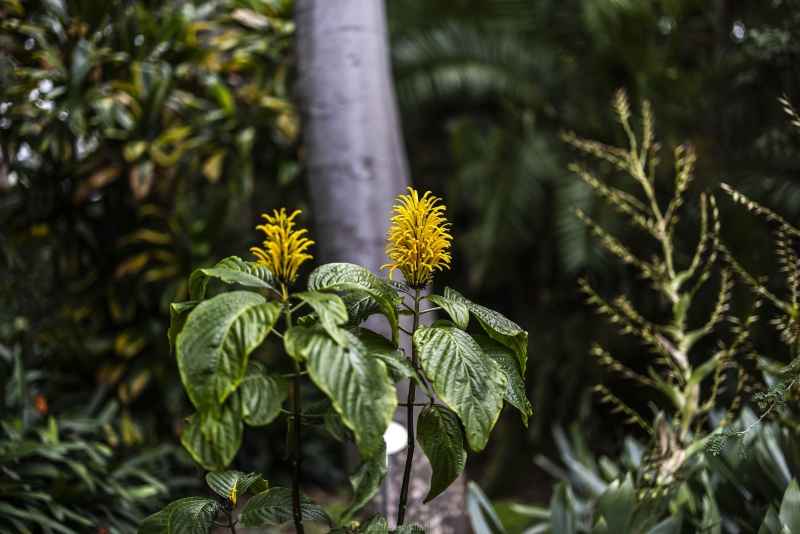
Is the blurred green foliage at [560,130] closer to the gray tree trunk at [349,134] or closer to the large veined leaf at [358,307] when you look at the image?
the gray tree trunk at [349,134]

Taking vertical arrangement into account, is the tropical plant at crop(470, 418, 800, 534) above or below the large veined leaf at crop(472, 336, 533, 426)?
below

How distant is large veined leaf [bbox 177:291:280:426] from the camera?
965 millimetres

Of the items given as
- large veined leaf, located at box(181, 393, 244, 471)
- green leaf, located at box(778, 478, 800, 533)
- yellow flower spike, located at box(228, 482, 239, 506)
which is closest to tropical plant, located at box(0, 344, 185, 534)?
yellow flower spike, located at box(228, 482, 239, 506)

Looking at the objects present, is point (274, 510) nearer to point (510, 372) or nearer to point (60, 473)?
point (510, 372)

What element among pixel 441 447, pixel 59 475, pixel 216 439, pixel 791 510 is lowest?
pixel 59 475

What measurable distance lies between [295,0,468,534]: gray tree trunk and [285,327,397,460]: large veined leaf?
4.14ft

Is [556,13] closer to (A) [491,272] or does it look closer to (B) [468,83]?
(B) [468,83]

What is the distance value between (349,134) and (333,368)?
1.61 m

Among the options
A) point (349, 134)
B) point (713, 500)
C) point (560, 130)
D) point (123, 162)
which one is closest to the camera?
point (713, 500)

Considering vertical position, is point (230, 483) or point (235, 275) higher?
point (235, 275)

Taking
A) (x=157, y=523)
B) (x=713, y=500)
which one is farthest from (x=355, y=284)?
(x=713, y=500)

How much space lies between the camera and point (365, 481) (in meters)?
1.05

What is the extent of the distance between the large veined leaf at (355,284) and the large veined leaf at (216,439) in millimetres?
290

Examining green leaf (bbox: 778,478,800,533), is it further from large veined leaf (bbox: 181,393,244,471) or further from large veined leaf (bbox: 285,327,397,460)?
large veined leaf (bbox: 181,393,244,471)
